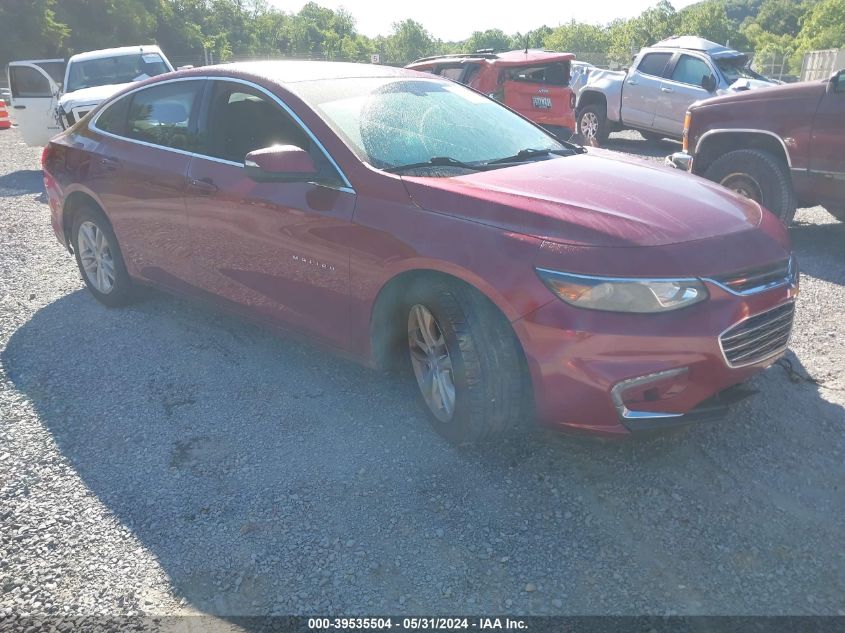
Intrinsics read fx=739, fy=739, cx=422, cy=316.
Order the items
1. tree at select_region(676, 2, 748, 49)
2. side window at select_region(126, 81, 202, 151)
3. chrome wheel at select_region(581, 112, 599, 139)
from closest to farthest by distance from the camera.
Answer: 1. side window at select_region(126, 81, 202, 151)
2. chrome wheel at select_region(581, 112, 599, 139)
3. tree at select_region(676, 2, 748, 49)

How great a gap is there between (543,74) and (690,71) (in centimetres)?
262

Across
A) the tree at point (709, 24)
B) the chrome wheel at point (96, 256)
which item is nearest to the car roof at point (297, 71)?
the chrome wheel at point (96, 256)

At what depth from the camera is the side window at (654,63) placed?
1234 cm

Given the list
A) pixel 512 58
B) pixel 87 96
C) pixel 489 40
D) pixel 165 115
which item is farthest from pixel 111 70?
pixel 489 40

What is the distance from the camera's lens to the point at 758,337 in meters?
3.08

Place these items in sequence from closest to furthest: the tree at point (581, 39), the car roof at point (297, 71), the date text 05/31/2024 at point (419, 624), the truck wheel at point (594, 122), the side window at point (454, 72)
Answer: the date text 05/31/2024 at point (419, 624) → the car roof at point (297, 71) → the side window at point (454, 72) → the truck wheel at point (594, 122) → the tree at point (581, 39)

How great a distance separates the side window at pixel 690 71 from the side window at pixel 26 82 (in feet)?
35.3

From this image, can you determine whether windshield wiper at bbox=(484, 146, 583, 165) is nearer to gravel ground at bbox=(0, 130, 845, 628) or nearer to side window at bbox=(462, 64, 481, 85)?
gravel ground at bbox=(0, 130, 845, 628)

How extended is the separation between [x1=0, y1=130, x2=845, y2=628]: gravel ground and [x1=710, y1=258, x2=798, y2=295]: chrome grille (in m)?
0.78

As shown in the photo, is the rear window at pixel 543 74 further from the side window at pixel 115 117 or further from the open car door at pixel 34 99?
the open car door at pixel 34 99

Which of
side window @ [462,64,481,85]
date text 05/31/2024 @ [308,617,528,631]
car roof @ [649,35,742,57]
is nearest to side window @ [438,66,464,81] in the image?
side window @ [462,64,481,85]

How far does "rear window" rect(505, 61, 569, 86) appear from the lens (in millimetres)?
10930

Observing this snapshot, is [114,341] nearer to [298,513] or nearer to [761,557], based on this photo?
[298,513]

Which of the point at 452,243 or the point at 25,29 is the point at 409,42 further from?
the point at 452,243
